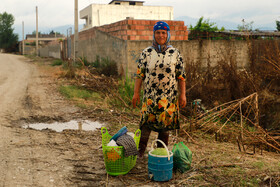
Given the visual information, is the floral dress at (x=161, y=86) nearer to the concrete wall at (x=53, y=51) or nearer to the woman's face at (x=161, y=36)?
the woman's face at (x=161, y=36)

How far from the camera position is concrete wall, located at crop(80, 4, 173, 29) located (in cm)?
4391

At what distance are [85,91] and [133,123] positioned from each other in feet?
12.4

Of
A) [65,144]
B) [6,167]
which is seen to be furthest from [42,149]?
[6,167]

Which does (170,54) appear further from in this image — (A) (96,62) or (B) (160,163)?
(A) (96,62)

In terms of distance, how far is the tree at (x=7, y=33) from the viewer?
62406 millimetres

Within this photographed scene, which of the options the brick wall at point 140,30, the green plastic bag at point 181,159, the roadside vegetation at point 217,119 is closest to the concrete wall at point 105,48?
the brick wall at point 140,30

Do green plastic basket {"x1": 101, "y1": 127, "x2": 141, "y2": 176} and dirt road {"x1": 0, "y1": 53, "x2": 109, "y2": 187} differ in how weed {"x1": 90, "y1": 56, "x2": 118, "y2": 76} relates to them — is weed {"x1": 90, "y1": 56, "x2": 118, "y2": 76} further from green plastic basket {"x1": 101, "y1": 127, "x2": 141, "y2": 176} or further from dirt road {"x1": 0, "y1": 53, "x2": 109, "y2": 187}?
green plastic basket {"x1": 101, "y1": 127, "x2": 141, "y2": 176}

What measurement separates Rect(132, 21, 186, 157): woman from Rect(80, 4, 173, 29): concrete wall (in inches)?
1613

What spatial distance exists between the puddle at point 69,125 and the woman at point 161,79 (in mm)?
2410

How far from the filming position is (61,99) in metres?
8.70

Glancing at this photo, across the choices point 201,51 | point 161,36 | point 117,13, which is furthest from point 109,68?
point 117,13

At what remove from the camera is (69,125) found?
6207 millimetres

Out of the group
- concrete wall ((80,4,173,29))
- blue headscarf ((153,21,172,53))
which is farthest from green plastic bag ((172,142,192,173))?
concrete wall ((80,4,173,29))

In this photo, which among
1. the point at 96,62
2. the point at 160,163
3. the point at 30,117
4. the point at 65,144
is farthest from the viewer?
the point at 96,62
